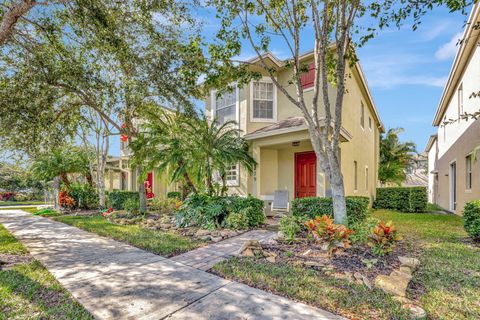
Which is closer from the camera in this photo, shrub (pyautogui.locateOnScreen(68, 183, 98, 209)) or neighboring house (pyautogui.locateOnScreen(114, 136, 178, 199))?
shrub (pyautogui.locateOnScreen(68, 183, 98, 209))

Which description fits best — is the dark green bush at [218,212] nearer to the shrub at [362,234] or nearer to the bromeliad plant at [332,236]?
the bromeliad plant at [332,236]

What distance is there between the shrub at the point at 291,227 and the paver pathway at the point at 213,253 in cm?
60

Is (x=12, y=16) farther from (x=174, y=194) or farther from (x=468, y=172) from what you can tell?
(x=468, y=172)

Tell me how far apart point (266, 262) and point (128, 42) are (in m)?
6.68

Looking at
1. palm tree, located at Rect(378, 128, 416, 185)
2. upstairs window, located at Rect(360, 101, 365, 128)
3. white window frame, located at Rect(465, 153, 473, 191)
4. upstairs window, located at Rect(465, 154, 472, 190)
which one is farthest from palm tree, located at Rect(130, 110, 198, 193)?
palm tree, located at Rect(378, 128, 416, 185)

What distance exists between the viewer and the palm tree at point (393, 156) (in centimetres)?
2667

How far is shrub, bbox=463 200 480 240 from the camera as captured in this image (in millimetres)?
6629

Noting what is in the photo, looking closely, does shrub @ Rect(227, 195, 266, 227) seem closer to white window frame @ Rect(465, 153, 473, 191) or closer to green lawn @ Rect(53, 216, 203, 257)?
green lawn @ Rect(53, 216, 203, 257)

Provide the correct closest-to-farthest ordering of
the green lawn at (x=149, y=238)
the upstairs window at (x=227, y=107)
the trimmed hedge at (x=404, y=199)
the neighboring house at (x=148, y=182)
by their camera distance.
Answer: the green lawn at (x=149, y=238) < the upstairs window at (x=227, y=107) < the trimmed hedge at (x=404, y=199) < the neighboring house at (x=148, y=182)

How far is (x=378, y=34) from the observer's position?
6.77m

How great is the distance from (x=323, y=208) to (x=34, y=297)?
649 cm

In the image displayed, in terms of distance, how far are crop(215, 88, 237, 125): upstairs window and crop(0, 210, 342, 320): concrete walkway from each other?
27.9 ft

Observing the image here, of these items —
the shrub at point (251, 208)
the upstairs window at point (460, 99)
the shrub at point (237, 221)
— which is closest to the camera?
the shrub at point (237, 221)

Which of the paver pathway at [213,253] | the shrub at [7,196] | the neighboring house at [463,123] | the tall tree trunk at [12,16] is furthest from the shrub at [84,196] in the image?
the neighboring house at [463,123]
